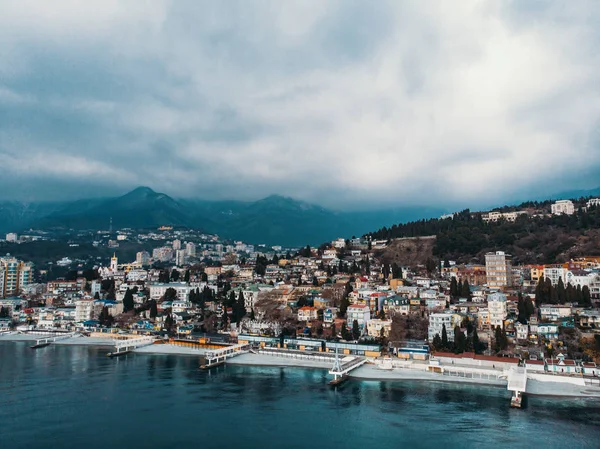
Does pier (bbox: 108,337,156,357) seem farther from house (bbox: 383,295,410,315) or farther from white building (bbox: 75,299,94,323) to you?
house (bbox: 383,295,410,315)

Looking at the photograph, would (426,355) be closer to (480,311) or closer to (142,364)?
(480,311)

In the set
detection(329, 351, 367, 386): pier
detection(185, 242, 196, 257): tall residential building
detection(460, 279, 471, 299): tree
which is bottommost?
detection(329, 351, 367, 386): pier

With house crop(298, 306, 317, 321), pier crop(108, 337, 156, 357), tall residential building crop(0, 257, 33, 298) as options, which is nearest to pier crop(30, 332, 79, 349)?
pier crop(108, 337, 156, 357)

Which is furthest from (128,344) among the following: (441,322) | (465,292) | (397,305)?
(465,292)

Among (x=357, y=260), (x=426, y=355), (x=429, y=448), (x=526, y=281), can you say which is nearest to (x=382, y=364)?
(x=426, y=355)

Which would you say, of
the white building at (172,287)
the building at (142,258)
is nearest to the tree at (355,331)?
the white building at (172,287)

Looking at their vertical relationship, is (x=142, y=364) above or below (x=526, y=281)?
below

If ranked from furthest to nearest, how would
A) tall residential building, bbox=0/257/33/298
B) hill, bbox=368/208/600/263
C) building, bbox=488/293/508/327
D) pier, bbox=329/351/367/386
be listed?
1. tall residential building, bbox=0/257/33/298
2. hill, bbox=368/208/600/263
3. building, bbox=488/293/508/327
4. pier, bbox=329/351/367/386
